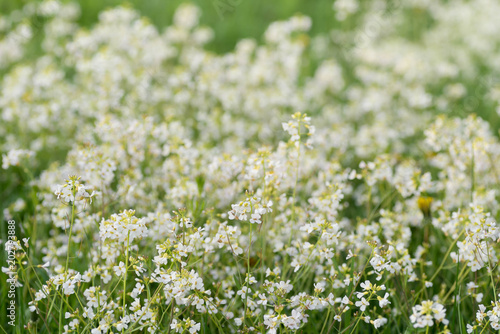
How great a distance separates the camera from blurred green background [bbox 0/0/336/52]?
8445 mm

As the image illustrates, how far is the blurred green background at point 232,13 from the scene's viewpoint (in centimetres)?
845

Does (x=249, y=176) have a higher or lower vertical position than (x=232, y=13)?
lower

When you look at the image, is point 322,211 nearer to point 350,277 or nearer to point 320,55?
point 350,277

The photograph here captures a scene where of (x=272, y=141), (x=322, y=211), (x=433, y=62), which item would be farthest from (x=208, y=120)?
(x=433, y=62)

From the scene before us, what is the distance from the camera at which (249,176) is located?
2.86 meters

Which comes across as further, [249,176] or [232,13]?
[232,13]

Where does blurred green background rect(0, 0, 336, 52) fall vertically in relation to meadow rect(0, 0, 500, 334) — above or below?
above

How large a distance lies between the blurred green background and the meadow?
0.04m

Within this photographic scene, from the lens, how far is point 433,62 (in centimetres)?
745

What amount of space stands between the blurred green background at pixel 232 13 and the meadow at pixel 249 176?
0.04 m

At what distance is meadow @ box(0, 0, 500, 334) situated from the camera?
2.49 metres

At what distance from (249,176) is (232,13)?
22.1 ft

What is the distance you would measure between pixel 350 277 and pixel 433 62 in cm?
569

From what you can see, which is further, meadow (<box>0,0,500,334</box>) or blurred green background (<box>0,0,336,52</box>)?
blurred green background (<box>0,0,336,52</box>)
